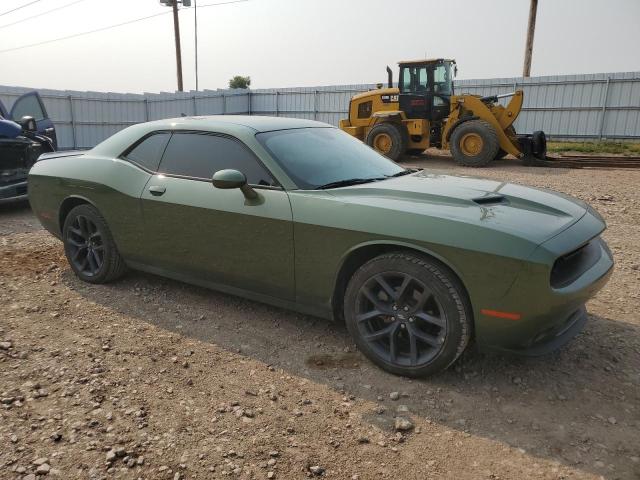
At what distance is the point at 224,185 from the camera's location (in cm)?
327

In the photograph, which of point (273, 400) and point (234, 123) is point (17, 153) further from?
point (273, 400)

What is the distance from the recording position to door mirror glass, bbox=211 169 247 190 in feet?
10.7

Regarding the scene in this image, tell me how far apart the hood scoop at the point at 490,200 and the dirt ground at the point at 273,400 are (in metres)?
0.98

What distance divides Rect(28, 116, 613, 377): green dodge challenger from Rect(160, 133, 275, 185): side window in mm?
10

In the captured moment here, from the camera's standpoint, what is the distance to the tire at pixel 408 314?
2.76m

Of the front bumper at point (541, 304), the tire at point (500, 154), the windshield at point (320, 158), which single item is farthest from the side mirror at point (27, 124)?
the tire at point (500, 154)

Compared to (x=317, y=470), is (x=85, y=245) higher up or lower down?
higher up

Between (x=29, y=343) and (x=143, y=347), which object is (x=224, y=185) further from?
(x=29, y=343)

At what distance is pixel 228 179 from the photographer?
3.28 metres

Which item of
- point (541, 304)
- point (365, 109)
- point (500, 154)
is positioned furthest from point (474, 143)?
point (541, 304)

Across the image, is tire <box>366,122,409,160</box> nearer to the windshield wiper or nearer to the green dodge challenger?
the green dodge challenger

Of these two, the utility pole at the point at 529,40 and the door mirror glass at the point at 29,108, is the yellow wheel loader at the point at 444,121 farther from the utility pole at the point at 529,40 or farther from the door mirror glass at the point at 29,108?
the utility pole at the point at 529,40

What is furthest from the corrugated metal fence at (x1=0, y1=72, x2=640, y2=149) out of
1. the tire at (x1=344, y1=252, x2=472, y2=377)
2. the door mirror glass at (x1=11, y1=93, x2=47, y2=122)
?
the tire at (x1=344, y1=252, x2=472, y2=377)

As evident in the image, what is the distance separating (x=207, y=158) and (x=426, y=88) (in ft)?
37.0
